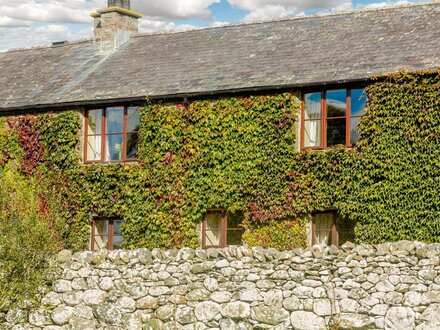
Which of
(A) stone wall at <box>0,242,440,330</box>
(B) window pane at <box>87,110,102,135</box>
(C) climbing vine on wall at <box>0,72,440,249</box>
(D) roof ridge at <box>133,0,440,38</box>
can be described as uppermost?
(D) roof ridge at <box>133,0,440,38</box>

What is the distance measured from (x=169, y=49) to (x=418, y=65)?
8625mm

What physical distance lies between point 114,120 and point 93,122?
756mm

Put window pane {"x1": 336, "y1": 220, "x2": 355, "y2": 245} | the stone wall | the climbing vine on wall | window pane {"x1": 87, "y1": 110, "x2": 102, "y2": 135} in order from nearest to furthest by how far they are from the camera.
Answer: the stone wall < the climbing vine on wall < window pane {"x1": 336, "y1": 220, "x2": 355, "y2": 245} < window pane {"x1": 87, "y1": 110, "x2": 102, "y2": 135}

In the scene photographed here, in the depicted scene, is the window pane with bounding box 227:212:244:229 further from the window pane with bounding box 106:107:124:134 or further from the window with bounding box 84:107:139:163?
the window pane with bounding box 106:107:124:134

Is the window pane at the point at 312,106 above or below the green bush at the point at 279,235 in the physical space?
above

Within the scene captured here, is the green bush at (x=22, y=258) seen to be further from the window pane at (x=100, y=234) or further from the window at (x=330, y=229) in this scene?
the window at (x=330, y=229)

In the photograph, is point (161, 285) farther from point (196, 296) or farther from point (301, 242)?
point (301, 242)

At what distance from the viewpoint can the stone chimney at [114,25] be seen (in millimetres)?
26359

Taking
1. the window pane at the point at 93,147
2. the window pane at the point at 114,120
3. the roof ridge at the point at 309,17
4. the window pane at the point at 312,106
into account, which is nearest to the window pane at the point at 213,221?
A: the window pane at the point at 312,106

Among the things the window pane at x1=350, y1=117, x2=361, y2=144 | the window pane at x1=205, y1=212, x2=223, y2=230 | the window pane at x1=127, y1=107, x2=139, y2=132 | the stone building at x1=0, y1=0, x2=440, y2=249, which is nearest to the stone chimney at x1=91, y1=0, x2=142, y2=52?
→ the stone building at x1=0, y1=0, x2=440, y2=249

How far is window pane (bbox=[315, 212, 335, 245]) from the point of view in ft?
66.1

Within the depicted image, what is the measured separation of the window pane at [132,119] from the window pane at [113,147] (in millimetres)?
492

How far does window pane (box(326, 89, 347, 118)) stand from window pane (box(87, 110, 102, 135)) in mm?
7035

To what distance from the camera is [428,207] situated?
1839cm
